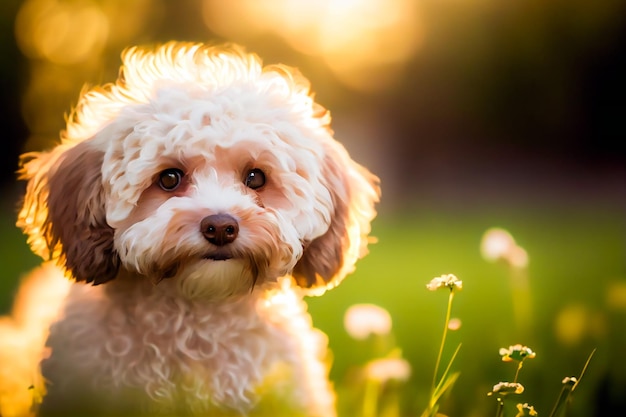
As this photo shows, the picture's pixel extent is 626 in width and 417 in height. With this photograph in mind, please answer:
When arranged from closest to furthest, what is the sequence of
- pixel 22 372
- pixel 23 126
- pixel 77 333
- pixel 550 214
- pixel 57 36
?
pixel 77 333, pixel 22 372, pixel 57 36, pixel 23 126, pixel 550 214

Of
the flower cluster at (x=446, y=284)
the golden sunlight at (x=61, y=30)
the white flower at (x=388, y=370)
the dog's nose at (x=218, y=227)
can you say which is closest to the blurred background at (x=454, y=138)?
the golden sunlight at (x=61, y=30)

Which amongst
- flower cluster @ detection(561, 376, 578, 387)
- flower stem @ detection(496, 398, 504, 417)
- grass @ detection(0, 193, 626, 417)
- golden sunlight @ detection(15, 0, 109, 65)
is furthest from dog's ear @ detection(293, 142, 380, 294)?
golden sunlight @ detection(15, 0, 109, 65)

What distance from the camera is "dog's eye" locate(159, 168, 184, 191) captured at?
9.96 ft

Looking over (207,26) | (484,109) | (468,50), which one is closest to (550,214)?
(484,109)

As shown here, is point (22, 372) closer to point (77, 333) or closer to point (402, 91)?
point (77, 333)

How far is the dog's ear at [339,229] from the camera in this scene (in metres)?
3.31

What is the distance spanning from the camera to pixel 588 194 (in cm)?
638

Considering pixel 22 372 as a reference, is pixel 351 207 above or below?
above

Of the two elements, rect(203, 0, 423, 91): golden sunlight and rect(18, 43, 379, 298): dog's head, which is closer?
rect(18, 43, 379, 298): dog's head

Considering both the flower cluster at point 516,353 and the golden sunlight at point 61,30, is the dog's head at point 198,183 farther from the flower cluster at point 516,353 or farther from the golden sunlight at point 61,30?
the golden sunlight at point 61,30

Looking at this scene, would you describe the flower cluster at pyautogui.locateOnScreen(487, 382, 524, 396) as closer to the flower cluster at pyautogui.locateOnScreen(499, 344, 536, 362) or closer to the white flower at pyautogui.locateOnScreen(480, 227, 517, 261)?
the flower cluster at pyautogui.locateOnScreen(499, 344, 536, 362)

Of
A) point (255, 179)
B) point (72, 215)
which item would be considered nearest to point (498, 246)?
point (255, 179)

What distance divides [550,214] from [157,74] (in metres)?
3.85

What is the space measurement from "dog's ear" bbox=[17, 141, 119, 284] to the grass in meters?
0.88
